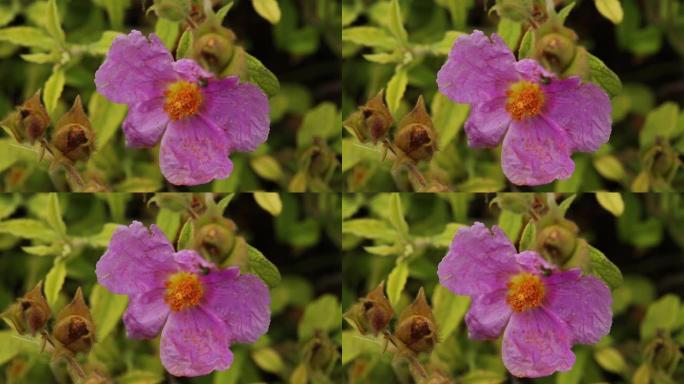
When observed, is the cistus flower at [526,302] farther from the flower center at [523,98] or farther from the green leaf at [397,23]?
the green leaf at [397,23]

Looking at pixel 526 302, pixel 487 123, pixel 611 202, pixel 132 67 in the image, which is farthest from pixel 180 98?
pixel 611 202

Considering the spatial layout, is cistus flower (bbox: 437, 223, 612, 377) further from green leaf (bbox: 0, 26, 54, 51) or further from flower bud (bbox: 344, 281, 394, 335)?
green leaf (bbox: 0, 26, 54, 51)

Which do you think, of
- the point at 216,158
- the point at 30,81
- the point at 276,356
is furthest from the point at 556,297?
the point at 30,81

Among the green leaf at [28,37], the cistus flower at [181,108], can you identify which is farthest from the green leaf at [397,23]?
the green leaf at [28,37]

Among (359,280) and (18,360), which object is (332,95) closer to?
(359,280)

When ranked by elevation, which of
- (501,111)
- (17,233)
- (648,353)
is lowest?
(648,353)

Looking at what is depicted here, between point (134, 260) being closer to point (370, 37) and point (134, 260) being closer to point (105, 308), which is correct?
point (105, 308)

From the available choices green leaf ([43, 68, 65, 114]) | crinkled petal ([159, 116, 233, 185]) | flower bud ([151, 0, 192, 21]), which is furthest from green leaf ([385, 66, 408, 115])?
green leaf ([43, 68, 65, 114])
